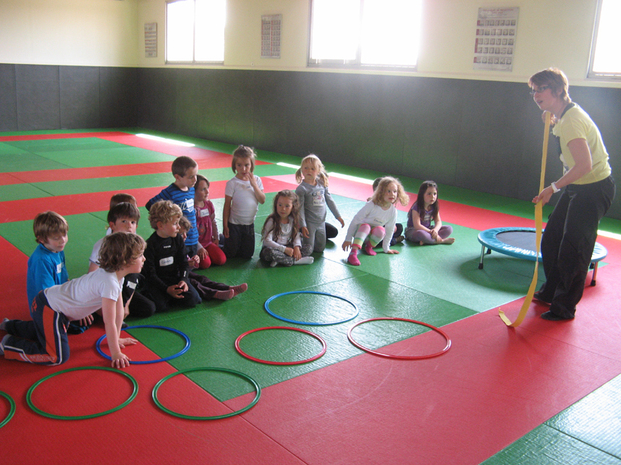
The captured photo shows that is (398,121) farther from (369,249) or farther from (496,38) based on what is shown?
(369,249)

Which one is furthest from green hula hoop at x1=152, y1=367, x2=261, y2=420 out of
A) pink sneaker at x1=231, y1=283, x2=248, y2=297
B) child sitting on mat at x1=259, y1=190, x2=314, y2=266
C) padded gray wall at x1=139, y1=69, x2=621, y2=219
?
padded gray wall at x1=139, y1=69, x2=621, y2=219

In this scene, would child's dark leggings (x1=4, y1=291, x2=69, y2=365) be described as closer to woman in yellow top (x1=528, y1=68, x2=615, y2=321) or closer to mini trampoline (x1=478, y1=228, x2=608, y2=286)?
woman in yellow top (x1=528, y1=68, x2=615, y2=321)

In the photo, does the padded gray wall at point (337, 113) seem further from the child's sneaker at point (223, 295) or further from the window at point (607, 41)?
the child's sneaker at point (223, 295)

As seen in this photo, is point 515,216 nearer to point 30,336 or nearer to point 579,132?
point 579,132

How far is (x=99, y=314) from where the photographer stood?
4.37 metres

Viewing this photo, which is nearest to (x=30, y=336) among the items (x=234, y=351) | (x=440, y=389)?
(x=234, y=351)

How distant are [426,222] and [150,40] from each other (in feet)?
47.7

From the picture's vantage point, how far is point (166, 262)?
4.59m

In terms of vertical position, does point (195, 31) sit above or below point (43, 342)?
above

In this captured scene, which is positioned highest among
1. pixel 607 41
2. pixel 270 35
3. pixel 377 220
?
pixel 270 35

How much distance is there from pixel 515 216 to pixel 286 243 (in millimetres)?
4198

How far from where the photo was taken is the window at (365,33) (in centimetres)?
1128

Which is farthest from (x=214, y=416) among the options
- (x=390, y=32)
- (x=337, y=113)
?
(x=337, y=113)

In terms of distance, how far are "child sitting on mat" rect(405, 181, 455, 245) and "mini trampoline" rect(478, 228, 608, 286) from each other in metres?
0.61
